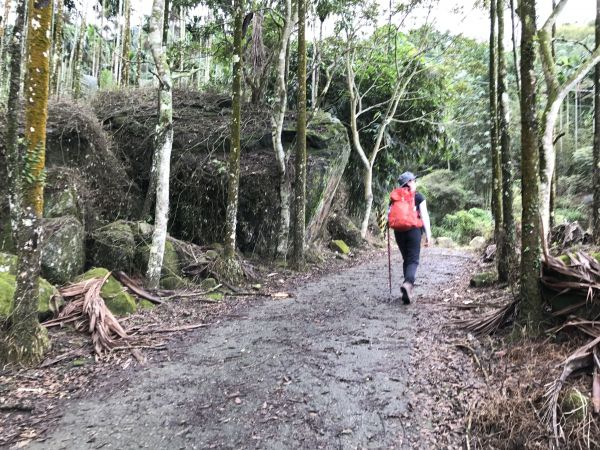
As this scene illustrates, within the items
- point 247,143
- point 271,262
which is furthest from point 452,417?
point 247,143

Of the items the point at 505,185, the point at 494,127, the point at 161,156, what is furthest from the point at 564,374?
the point at 161,156

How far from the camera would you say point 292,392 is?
4004mm

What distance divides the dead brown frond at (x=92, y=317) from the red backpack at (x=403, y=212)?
4.45 metres

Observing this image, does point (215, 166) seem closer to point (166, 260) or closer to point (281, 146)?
point (281, 146)

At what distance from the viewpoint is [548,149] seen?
508 centimetres

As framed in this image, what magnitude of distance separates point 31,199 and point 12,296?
59.4 inches

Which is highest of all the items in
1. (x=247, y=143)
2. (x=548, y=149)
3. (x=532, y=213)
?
(x=247, y=143)

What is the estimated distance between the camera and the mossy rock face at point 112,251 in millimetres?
8180

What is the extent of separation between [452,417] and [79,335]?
472cm

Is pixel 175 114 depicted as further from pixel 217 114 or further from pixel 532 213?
pixel 532 213

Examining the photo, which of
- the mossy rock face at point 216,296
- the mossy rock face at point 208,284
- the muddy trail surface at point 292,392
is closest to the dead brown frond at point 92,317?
the muddy trail surface at point 292,392

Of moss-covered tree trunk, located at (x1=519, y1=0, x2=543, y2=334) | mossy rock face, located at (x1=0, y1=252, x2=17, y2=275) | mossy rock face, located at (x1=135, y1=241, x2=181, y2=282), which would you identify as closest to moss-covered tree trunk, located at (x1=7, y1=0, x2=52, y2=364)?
mossy rock face, located at (x1=0, y1=252, x2=17, y2=275)

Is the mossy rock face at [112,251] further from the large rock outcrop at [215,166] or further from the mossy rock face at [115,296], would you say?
the large rock outcrop at [215,166]

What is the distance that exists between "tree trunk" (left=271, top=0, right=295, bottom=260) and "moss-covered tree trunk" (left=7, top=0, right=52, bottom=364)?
662 cm
